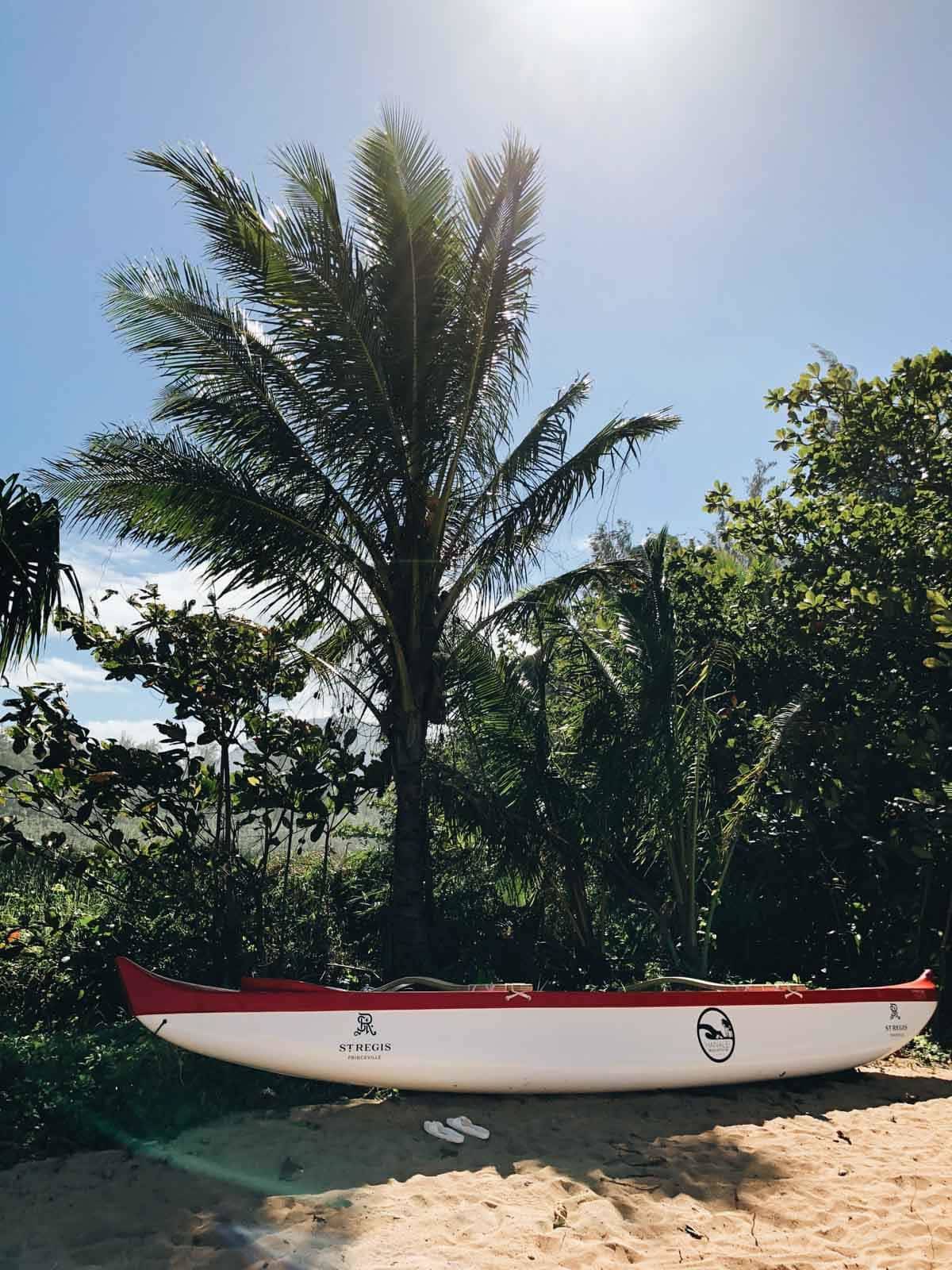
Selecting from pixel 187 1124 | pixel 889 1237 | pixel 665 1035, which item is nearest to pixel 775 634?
pixel 665 1035

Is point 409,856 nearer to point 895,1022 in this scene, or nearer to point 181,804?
point 181,804

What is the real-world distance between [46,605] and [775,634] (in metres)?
7.07

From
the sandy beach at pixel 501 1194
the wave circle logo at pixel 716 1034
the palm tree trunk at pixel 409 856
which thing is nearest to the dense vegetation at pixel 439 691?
the palm tree trunk at pixel 409 856

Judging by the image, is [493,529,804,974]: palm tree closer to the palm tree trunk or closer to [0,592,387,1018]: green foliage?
the palm tree trunk

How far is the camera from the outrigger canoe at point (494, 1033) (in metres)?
5.02

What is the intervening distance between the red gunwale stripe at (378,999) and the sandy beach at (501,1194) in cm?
54

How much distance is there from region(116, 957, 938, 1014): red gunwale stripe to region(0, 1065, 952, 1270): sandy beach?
1.78 ft

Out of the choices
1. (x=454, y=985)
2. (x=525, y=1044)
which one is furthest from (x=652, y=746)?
(x=525, y=1044)

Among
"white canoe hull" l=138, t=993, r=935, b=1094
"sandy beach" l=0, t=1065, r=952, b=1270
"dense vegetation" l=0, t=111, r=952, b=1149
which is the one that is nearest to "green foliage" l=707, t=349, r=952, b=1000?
"dense vegetation" l=0, t=111, r=952, b=1149

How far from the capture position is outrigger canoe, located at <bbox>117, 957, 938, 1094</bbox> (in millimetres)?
5020

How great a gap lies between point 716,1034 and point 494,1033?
1490mm

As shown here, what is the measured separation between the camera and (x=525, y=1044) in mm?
5371

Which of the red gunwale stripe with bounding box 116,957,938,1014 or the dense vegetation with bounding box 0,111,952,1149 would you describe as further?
the dense vegetation with bounding box 0,111,952,1149

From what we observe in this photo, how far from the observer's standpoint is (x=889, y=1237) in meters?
3.80
